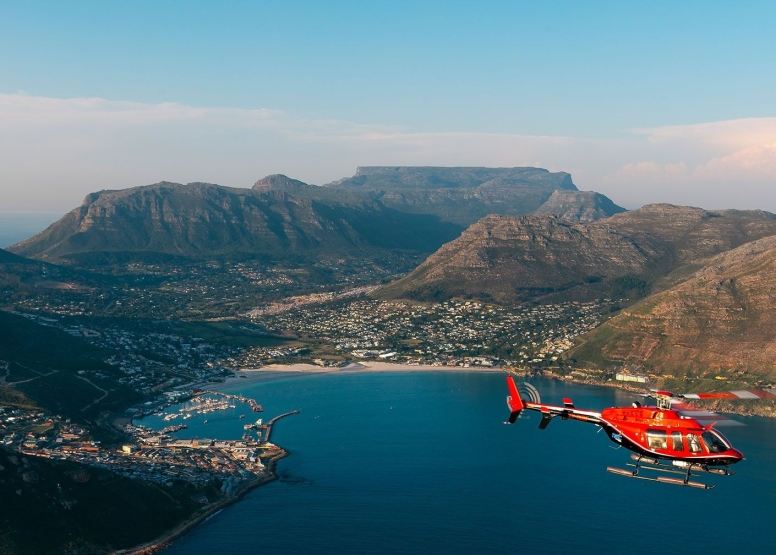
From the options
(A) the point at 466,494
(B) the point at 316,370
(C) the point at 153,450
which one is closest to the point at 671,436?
(A) the point at 466,494

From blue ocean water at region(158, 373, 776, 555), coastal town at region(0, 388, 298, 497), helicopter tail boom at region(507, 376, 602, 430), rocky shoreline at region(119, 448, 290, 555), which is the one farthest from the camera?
coastal town at region(0, 388, 298, 497)

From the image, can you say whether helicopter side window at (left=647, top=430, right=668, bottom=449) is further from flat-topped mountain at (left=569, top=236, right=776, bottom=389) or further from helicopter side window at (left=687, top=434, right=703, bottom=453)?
flat-topped mountain at (left=569, top=236, right=776, bottom=389)

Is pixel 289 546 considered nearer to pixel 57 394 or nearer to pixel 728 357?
pixel 57 394

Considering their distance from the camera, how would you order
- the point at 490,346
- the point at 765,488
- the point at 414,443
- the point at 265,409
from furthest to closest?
1. the point at 490,346
2. the point at 265,409
3. the point at 414,443
4. the point at 765,488

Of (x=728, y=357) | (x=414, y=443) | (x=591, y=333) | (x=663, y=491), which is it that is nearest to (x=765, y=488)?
(x=663, y=491)

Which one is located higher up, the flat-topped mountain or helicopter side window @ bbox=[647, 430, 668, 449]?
helicopter side window @ bbox=[647, 430, 668, 449]

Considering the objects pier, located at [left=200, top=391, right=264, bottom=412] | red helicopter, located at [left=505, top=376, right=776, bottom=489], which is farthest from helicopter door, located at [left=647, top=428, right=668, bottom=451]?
pier, located at [left=200, top=391, right=264, bottom=412]
